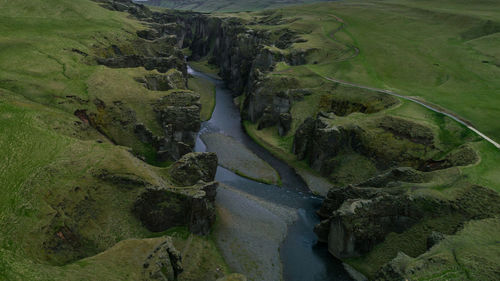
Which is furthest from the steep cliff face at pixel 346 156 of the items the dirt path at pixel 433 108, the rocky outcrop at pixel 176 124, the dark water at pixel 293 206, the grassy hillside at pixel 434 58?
the grassy hillside at pixel 434 58

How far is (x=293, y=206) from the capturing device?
65.8 meters

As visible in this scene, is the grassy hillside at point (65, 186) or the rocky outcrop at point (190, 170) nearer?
the grassy hillside at point (65, 186)

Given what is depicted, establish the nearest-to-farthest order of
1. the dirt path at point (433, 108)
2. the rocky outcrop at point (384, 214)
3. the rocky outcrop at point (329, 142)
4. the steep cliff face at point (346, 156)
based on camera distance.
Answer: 1. the rocky outcrop at point (384, 214)
2. the steep cliff face at point (346, 156)
3. the dirt path at point (433, 108)
4. the rocky outcrop at point (329, 142)

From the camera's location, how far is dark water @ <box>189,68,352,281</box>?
49438 millimetres

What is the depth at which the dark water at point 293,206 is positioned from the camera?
162ft

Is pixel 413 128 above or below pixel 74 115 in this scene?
above

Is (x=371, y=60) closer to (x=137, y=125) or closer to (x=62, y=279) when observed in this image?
(x=137, y=125)

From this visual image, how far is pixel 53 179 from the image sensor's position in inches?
1736

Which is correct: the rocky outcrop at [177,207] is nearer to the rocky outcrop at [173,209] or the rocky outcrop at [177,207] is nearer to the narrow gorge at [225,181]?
the rocky outcrop at [173,209]

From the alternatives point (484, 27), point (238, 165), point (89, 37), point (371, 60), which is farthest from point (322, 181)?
point (484, 27)

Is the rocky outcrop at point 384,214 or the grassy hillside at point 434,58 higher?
the grassy hillside at point 434,58

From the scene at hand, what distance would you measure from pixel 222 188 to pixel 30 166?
35.8m

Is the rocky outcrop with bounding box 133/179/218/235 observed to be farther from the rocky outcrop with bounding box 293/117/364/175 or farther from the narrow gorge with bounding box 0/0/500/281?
the rocky outcrop with bounding box 293/117/364/175

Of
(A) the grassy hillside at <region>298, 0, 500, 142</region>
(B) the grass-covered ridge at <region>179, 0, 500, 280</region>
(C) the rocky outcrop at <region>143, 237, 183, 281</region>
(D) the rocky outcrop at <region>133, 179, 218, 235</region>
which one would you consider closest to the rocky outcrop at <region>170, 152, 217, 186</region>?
(D) the rocky outcrop at <region>133, 179, 218, 235</region>
